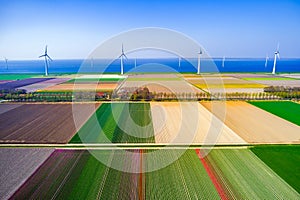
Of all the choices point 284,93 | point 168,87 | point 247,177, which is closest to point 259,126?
point 247,177

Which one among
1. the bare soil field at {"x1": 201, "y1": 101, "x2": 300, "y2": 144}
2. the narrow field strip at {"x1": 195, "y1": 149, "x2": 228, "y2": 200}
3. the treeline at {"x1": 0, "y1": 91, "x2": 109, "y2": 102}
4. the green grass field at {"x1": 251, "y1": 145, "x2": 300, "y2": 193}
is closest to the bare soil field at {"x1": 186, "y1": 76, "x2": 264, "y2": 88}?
the bare soil field at {"x1": 201, "y1": 101, "x2": 300, "y2": 144}

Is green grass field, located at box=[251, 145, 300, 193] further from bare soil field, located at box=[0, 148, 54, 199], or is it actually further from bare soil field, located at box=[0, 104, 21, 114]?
bare soil field, located at box=[0, 104, 21, 114]

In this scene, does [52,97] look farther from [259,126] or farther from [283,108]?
[283,108]

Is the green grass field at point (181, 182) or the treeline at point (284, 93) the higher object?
the treeline at point (284, 93)

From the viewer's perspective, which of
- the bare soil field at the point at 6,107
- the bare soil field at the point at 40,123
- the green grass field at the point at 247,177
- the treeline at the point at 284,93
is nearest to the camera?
the green grass field at the point at 247,177

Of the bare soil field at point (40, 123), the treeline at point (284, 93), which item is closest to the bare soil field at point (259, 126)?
the treeline at point (284, 93)

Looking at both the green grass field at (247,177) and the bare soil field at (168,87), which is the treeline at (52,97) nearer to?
the bare soil field at (168,87)
